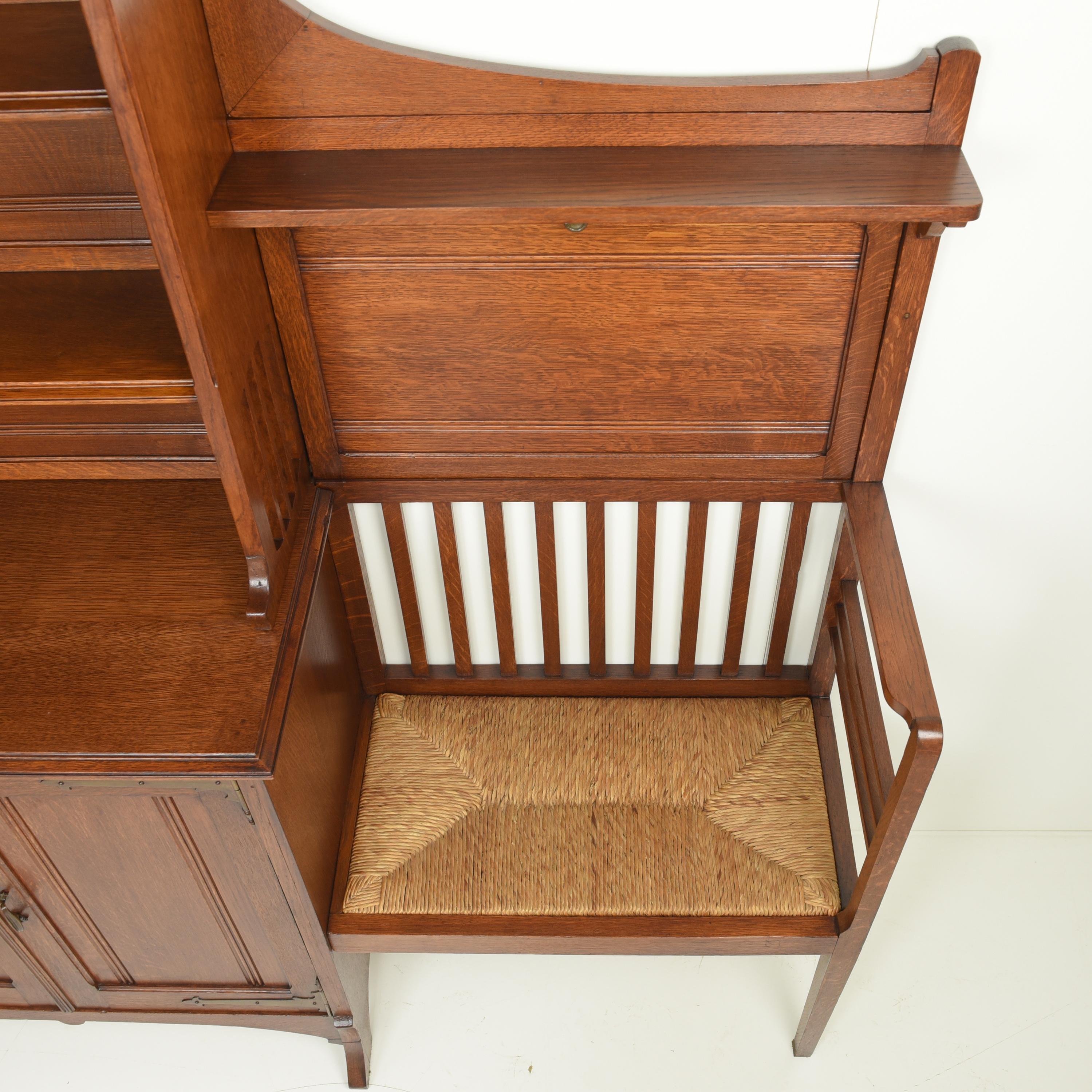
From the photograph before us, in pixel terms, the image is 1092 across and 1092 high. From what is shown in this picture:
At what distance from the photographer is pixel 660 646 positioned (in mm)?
1706

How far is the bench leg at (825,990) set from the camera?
4.55 feet

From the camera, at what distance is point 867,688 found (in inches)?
52.8

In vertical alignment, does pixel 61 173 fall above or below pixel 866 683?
above

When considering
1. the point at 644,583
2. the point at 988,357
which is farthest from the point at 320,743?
the point at 988,357

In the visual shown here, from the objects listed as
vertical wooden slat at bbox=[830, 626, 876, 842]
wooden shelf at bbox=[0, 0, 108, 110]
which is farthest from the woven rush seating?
wooden shelf at bbox=[0, 0, 108, 110]

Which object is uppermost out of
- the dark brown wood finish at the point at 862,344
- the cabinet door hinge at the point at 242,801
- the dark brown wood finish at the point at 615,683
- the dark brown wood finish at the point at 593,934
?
the dark brown wood finish at the point at 862,344

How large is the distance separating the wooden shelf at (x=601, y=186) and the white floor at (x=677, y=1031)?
1297 millimetres

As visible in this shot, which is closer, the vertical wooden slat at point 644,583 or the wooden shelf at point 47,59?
the wooden shelf at point 47,59

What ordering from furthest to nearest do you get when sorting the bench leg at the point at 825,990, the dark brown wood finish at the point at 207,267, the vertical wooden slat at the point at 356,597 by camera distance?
the vertical wooden slat at the point at 356,597, the bench leg at the point at 825,990, the dark brown wood finish at the point at 207,267

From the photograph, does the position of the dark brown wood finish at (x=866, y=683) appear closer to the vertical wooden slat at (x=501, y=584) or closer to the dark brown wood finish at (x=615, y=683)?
the dark brown wood finish at (x=615, y=683)

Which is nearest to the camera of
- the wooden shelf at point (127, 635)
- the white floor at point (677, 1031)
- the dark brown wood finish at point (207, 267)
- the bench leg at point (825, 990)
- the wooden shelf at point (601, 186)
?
the dark brown wood finish at point (207, 267)

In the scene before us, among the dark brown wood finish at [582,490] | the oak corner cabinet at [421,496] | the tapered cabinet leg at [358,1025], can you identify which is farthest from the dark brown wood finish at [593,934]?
the dark brown wood finish at [582,490]

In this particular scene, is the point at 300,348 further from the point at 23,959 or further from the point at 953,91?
the point at 23,959

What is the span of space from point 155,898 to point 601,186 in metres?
1.08
